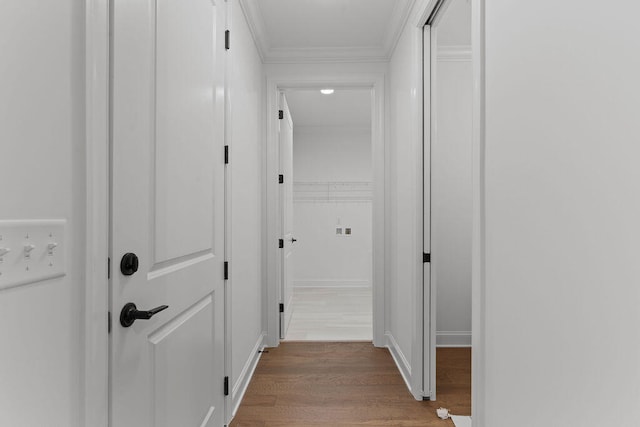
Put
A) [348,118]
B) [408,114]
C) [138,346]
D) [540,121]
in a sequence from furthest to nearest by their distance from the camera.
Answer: [348,118] → [408,114] → [138,346] → [540,121]

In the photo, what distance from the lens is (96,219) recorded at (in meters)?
0.89

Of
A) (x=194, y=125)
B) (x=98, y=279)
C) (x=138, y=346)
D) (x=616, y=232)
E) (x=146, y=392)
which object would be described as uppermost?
(x=194, y=125)

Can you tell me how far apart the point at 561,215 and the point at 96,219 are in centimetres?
110

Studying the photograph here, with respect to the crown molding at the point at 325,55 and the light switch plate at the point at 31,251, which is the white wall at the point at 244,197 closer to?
the crown molding at the point at 325,55

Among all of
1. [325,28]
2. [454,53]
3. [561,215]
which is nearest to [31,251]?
[561,215]

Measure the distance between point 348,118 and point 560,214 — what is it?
192 inches

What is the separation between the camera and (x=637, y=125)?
2.25 ft

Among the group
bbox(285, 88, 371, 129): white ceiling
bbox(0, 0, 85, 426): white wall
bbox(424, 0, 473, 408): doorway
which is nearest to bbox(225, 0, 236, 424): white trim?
bbox(0, 0, 85, 426): white wall

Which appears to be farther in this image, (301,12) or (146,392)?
(301,12)

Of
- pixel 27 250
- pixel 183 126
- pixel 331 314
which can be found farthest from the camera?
pixel 331 314

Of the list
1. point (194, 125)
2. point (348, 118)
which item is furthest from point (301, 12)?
point (348, 118)

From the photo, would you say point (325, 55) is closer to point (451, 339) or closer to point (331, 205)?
point (451, 339)

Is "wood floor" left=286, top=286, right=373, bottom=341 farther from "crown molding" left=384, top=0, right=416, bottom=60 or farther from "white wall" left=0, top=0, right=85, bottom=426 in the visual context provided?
"white wall" left=0, top=0, right=85, bottom=426

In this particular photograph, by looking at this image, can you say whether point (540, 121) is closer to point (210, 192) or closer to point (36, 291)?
point (36, 291)
